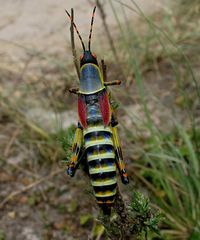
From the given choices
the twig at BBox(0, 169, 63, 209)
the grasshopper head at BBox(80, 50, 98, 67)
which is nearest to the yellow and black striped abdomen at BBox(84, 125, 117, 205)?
the grasshopper head at BBox(80, 50, 98, 67)

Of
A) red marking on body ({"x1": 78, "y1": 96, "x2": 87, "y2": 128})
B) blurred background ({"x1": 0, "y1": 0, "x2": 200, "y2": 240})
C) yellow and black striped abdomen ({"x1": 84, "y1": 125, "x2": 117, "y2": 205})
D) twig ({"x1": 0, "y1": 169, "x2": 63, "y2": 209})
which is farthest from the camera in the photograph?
twig ({"x1": 0, "y1": 169, "x2": 63, "y2": 209})

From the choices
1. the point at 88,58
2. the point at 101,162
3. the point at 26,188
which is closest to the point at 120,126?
the point at 26,188

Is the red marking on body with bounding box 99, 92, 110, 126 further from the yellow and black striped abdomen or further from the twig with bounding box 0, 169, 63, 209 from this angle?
the twig with bounding box 0, 169, 63, 209

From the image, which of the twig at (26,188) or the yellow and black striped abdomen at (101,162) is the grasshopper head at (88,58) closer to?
the yellow and black striped abdomen at (101,162)

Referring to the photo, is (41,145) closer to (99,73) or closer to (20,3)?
(99,73)

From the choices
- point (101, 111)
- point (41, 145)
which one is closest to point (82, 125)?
point (101, 111)

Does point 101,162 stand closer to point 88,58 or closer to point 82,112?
point 82,112
